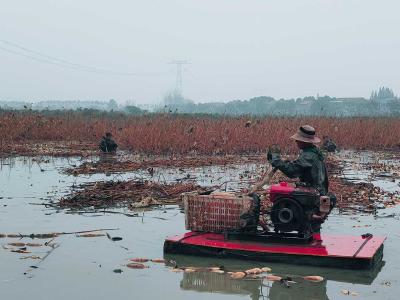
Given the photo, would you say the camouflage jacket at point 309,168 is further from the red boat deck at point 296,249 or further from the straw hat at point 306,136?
the red boat deck at point 296,249

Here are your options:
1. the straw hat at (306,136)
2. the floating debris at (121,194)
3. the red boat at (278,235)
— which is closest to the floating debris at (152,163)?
the floating debris at (121,194)

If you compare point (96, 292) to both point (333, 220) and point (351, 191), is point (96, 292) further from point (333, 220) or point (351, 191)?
point (351, 191)

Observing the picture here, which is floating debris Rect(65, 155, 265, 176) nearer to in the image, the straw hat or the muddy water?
the muddy water

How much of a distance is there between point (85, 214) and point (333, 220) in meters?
3.90

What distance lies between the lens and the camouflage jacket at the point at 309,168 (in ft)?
23.6

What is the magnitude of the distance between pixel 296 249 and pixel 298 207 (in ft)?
1.54

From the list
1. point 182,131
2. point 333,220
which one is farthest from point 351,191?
point 182,131

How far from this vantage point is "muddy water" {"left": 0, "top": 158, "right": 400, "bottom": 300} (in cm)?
617

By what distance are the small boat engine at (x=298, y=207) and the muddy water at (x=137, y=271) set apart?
503mm

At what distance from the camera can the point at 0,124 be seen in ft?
76.1

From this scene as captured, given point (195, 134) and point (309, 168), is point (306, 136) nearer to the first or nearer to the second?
point (309, 168)

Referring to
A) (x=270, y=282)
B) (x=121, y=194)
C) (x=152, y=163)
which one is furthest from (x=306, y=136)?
(x=152, y=163)

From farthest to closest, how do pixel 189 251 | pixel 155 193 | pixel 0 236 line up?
pixel 155 193
pixel 0 236
pixel 189 251

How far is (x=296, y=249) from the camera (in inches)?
278
